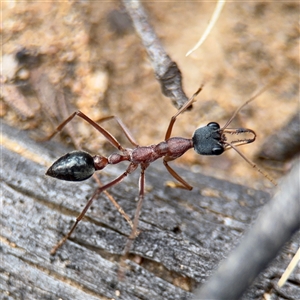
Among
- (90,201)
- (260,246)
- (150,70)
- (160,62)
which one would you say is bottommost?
(260,246)

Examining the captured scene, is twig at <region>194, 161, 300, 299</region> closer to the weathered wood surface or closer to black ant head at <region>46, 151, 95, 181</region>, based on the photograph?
the weathered wood surface

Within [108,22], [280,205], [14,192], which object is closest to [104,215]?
[14,192]

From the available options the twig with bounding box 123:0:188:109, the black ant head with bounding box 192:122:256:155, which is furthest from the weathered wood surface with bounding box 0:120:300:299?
the twig with bounding box 123:0:188:109

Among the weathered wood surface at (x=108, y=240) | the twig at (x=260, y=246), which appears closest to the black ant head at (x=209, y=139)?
the weathered wood surface at (x=108, y=240)

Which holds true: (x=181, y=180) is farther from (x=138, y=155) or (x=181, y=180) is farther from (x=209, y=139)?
(x=138, y=155)

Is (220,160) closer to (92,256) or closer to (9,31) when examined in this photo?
(92,256)

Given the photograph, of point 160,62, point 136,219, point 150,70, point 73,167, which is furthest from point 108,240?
point 150,70
